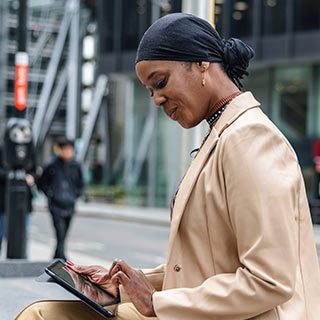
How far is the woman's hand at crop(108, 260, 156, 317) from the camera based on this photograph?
2043 millimetres

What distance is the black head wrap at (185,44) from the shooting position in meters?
2.07

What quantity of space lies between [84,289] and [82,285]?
4cm

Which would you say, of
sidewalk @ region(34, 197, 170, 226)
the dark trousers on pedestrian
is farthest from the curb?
the dark trousers on pedestrian

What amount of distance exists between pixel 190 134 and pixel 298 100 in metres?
17.7

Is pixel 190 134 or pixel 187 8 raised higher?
pixel 187 8

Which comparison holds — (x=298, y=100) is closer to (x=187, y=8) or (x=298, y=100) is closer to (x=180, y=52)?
(x=187, y=8)

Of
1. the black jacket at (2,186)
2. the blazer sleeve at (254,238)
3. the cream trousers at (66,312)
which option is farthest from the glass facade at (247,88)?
the blazer sleeve at (254,238)

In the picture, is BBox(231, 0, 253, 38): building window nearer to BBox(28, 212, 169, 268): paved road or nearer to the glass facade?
the glass facade

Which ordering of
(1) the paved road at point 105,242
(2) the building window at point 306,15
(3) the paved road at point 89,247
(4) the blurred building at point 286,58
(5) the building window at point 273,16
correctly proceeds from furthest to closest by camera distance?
(5) the building window at point 273,16 → (4) the blurred building at point 286,58 → (2) the building window at point 306,15 → (1) the paved road at point 105,242 → (3) the paved road at point 89,247

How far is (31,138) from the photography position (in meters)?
10.1

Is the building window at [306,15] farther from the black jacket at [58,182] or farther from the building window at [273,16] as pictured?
the black jacket at [58,182]

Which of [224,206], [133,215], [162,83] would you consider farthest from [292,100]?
[224,206]

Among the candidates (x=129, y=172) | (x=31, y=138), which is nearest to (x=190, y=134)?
(x=31, y=138)

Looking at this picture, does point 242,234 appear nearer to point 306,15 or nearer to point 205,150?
point 205,150
